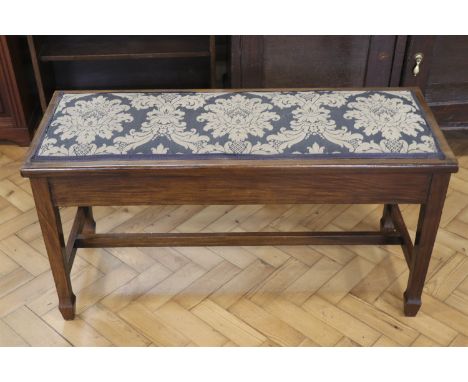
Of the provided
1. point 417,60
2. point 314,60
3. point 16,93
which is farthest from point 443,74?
point 16,93

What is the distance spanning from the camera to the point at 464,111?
2469mm

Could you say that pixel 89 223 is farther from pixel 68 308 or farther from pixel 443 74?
pixel 443 74

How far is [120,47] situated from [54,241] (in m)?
1.12

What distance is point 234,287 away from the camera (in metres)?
1.95

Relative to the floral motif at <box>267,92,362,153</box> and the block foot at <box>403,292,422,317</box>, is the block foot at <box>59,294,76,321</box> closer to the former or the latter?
the floral motif at <box>267,92,362,153</box>

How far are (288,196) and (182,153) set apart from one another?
303 mm

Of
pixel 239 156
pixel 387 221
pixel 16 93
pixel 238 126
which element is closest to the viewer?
pixel 239 156

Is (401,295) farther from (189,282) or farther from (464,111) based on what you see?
(464,111)

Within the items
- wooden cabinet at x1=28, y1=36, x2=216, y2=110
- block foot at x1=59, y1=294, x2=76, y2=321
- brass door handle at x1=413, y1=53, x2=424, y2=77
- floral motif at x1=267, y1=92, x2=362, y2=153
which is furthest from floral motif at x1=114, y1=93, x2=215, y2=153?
brass door handle at x1=413, y1=53, x2=424, y2=77

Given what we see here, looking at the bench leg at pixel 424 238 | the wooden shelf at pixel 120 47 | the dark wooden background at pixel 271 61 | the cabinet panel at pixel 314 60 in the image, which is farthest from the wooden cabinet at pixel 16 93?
the bench leg at pixel 424 238

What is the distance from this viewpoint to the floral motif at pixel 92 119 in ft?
5.38

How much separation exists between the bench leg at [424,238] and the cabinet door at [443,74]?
0.88m

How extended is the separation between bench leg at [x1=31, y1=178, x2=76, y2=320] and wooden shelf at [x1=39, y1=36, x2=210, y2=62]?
A: 1013mm

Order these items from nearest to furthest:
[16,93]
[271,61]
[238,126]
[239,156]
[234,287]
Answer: [239,156]
[238,126]
[234,287]
[271,61]
[16,93]
